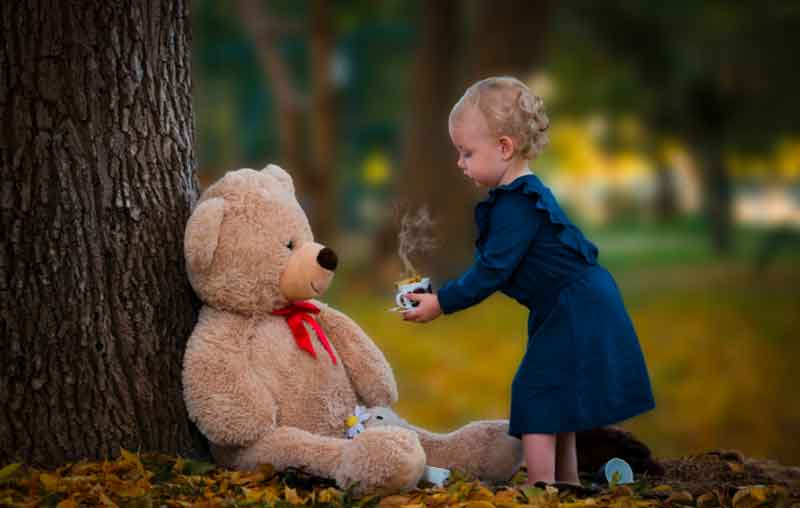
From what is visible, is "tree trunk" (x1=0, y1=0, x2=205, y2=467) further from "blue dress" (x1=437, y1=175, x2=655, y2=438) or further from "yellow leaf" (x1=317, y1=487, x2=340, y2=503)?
"blue dress" (x1=437, y1=175, x2=655, y2=438)

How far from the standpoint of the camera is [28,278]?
351 centimetres

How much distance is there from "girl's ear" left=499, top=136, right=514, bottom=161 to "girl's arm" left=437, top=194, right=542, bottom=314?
148 millimetres

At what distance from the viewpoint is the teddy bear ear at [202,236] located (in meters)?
3.60

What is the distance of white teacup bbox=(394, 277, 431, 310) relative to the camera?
3.80 m

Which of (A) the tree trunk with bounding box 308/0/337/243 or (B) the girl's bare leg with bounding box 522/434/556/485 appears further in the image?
(A) the tree trunk with bounding box 308/0/337/243

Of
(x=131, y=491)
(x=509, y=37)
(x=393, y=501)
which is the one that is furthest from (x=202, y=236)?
(x=509, y=37)

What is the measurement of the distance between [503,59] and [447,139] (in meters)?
1.51

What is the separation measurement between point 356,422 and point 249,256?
741 millimetres

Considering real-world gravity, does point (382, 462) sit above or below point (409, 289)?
below

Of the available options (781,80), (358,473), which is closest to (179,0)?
(358,473)

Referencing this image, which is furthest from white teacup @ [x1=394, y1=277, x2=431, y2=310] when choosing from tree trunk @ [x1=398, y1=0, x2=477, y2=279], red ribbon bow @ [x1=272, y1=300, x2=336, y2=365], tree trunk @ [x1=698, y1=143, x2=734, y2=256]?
tree trunk @ [x1=698, y1=143, x2=734, y2=256]

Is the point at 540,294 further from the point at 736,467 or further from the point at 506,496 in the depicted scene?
the point at 736,467

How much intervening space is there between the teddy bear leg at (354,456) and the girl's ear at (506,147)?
42.9 inches

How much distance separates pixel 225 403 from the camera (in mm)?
3568
